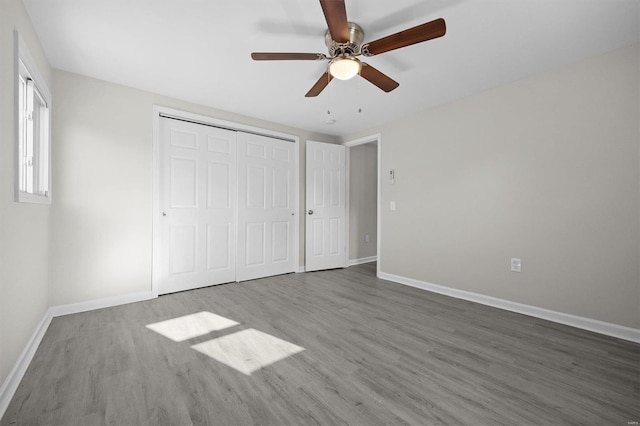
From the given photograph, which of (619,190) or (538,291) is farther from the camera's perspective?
(538,291)

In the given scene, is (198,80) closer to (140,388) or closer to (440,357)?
(140,388)

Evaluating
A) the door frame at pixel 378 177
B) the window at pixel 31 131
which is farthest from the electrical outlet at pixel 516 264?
the window at pixel 31 131

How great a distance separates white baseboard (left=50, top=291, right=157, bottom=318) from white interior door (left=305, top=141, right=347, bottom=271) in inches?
90.1

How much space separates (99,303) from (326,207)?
324 cm

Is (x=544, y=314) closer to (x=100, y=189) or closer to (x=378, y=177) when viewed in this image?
(x=378, y=177)

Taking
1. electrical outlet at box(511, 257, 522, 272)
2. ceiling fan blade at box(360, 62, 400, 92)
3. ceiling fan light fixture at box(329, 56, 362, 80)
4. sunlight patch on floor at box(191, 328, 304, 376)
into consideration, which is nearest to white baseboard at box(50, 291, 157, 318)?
sunlight patch on floor at box(191, 328, 304, 376)

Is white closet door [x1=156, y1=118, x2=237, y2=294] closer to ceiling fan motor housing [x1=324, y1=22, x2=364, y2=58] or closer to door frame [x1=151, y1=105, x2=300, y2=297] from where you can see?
door frame [x1=151, y1=105, x2=300, y2=297]

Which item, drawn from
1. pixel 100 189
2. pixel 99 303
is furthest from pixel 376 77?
pixel 99 303

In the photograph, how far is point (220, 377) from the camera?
169cm

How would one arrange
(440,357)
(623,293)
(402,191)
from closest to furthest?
(440,357)
(623,293)
(402,191)

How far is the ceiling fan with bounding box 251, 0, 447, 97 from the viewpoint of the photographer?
1.55 meters

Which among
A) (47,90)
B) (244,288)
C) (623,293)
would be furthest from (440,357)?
(47,90)

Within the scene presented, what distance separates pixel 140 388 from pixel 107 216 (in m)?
2.07

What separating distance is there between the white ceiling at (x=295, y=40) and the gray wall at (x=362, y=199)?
6.75 feet
